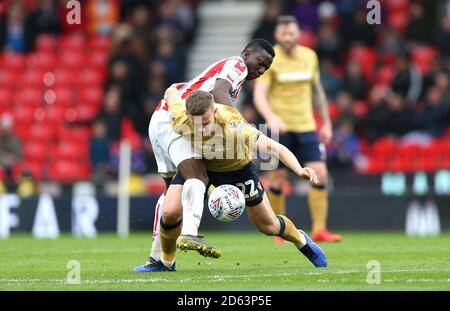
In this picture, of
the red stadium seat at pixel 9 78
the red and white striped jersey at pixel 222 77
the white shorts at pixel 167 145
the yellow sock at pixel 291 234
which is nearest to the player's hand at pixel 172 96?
the white shorts at pixel 167 145

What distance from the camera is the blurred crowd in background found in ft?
65.5

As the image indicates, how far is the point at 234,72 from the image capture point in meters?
10.8

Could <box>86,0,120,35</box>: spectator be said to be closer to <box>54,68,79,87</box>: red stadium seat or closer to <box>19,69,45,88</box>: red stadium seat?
<box>54,68,79,87</box>: red stadium seat

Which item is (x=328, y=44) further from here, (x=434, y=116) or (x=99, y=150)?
(x=99, y=150)

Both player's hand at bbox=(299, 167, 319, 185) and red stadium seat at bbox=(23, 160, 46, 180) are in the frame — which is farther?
red stadium seat at bbox=(23, 160, 46, 180)

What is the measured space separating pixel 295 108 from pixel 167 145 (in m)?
4.07

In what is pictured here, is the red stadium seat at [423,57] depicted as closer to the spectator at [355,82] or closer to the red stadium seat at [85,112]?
the spectator at [355,82]

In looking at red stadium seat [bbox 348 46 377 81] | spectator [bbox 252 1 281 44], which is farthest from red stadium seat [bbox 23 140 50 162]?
red stadium seat [bbox 348 46 377 81]

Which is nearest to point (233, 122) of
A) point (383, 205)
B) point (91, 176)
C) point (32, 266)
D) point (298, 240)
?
point (298, 240)

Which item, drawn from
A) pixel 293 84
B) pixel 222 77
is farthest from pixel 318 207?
pixel 222 77

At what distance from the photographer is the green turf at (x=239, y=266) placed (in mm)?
9000

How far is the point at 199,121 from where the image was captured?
959cm

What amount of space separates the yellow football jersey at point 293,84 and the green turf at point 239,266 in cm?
156

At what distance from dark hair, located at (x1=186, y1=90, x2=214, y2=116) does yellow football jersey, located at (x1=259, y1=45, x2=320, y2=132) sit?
4437 mm
